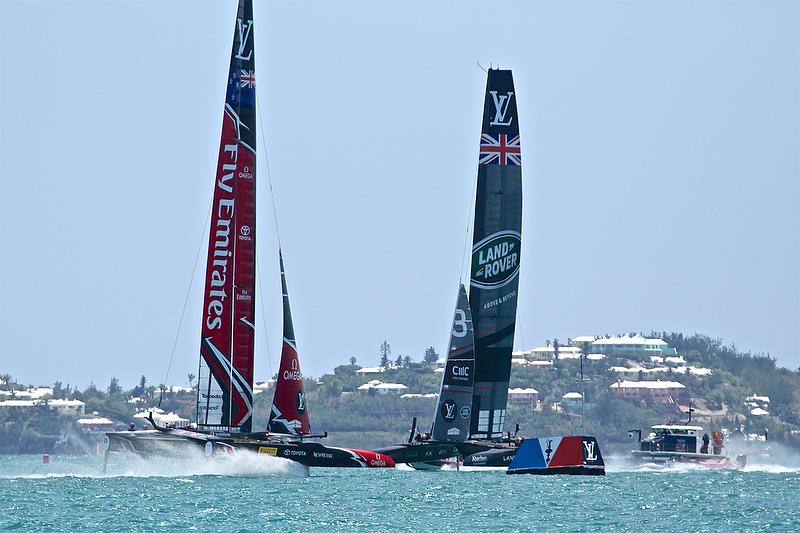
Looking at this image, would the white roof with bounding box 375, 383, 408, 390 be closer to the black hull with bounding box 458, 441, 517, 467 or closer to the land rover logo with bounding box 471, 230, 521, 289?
the land rover logo with bounding box 471, 230, 521, 289

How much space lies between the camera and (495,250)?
66625 millimetres

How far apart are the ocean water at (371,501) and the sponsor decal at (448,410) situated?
2.08 metres

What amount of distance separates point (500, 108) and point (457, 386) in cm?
1082

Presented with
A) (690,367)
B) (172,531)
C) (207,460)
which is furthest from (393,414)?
(172,531)

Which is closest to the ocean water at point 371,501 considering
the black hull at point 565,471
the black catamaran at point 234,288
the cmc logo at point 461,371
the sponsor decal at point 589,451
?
A: the black hull at point 565,471

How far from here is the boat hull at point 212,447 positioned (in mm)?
53250

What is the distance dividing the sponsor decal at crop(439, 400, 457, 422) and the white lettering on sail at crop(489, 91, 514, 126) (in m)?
10.9

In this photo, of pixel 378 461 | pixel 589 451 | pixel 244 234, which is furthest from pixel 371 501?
pixel 244 234

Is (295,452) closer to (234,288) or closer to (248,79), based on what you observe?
(234,288)

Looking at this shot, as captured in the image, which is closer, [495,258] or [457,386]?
[457,386]

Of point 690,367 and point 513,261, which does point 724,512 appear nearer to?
point 513,261

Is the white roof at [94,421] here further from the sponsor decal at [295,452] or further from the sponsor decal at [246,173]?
the sponsor decal at [295,452]

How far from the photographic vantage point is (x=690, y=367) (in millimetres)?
197875

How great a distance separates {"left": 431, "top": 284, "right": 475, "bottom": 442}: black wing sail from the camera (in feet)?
209
